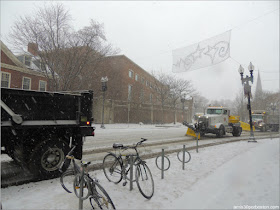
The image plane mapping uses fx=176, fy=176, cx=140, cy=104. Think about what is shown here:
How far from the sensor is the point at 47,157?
180 inches

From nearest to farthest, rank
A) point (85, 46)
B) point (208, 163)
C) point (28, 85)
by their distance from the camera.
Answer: point (208, 163) < point (85, 46) < point (28, 85)

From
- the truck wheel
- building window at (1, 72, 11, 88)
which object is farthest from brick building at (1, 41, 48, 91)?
the truck wheel

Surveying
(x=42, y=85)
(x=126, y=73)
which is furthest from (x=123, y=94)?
(x=42, y=85)

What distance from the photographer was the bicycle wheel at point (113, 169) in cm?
431

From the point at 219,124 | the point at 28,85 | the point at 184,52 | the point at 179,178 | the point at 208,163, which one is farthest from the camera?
the point at 28,85

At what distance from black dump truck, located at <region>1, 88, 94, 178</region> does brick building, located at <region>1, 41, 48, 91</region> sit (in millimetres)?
19091

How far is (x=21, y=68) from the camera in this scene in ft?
71.2

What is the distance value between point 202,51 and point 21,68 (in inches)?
901

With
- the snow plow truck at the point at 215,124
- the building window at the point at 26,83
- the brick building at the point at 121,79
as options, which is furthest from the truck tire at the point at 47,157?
the brick building at the point at 121,79

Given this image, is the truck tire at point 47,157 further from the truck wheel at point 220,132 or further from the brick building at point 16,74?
the brick building at point 16,74

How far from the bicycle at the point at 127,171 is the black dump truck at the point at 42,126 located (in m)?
1.13

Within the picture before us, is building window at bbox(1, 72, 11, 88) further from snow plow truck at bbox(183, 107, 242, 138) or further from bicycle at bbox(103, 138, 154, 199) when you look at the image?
bicycle at bbox(103, 138, 154, 199)

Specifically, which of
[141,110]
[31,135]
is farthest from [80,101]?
[141,110]

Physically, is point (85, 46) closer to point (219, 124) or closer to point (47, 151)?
point (219, 124)
